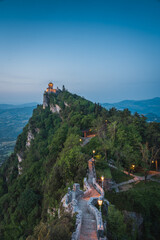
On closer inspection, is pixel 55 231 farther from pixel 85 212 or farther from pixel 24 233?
pixel 24 233

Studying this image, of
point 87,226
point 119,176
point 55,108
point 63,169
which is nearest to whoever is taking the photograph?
point 87,226

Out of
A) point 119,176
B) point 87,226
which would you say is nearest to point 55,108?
point 119,176

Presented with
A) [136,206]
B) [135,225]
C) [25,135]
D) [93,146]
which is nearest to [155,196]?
[136,206]

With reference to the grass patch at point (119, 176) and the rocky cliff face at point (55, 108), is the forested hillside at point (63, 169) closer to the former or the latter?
the grass patch at point (119, 176)

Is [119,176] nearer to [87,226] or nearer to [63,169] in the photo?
[63,169]

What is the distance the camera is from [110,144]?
2642cm

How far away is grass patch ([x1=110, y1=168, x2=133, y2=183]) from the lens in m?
22.5

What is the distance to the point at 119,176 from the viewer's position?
23328 millimetres

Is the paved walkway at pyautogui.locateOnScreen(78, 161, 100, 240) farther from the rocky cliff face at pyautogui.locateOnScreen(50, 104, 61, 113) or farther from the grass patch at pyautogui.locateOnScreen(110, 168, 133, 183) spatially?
the rocky cliff face at pyautogui.locateOnScreen(50, 104, 61, 113)

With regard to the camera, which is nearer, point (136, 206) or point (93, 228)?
point (93, 228)

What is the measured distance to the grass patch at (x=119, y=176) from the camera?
73.7 feet

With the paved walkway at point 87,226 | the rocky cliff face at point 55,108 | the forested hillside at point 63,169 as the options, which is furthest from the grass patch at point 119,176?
the rocky cliff face at point 55,108

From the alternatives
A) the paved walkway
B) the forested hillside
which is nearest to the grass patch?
the forested hillside

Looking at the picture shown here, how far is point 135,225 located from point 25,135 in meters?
68.9
